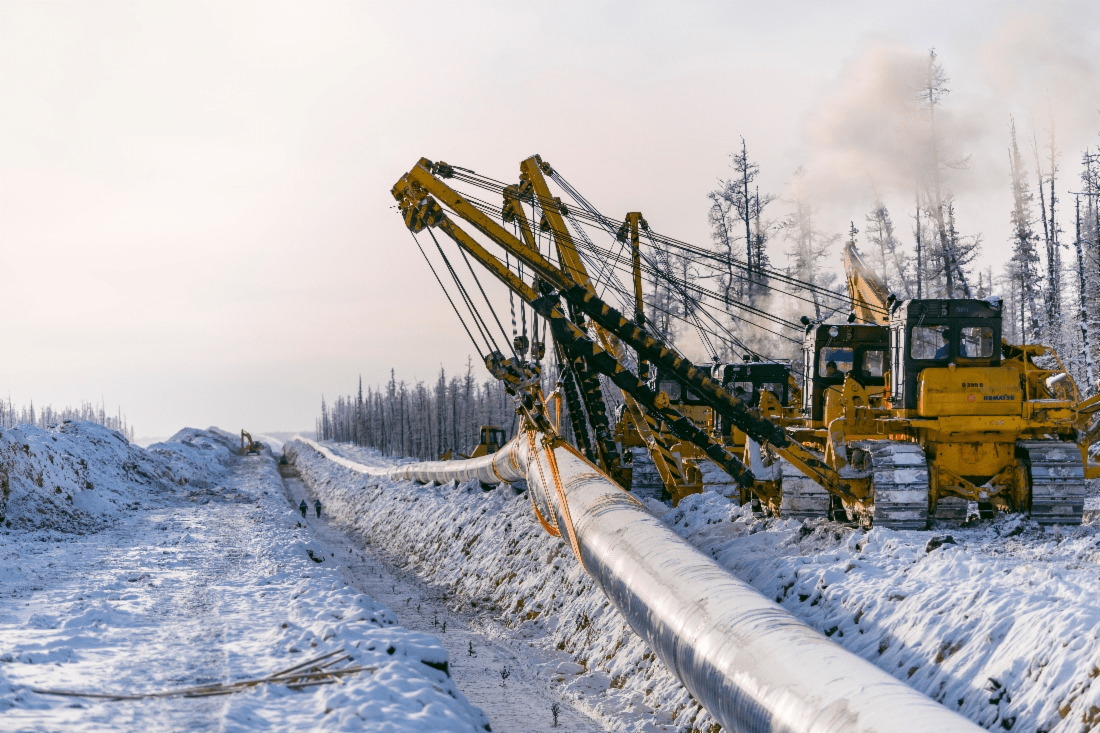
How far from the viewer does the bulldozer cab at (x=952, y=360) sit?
481 inches

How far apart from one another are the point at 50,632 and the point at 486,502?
1074 cm

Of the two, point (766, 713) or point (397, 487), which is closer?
point (766, 713)

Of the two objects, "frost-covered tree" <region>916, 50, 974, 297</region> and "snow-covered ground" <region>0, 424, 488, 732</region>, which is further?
"frost-covered tree" <region>916, 50, 974, 297</region>

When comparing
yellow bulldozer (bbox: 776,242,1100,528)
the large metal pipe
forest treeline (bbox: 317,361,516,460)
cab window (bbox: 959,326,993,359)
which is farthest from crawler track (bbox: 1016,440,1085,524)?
forest treeline (bbox: 317,361,516,460)

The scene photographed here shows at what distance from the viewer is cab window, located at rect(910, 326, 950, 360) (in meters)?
12.7

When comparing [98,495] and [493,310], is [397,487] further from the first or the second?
[493,310]

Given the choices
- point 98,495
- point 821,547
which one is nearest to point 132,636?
point 821,547

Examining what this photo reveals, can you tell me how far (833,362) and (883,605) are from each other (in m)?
9.97

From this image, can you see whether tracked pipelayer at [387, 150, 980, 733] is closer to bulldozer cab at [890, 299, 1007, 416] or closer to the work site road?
the work site road

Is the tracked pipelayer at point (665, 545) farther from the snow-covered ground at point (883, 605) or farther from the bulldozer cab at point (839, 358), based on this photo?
the bulldozer cab at point (839, 358)

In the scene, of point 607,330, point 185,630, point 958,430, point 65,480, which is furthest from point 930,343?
point 65,480

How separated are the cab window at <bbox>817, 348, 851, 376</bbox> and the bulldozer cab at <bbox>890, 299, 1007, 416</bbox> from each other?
3220 millimetres

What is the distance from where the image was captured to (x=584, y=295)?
13.4 m

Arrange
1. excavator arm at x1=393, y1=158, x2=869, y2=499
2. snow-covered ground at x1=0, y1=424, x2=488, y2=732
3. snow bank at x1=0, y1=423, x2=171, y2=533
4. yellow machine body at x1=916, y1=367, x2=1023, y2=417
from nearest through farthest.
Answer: snow-covered ground at x1=0, y1=424, x2=488, y2=732 → yellow machine body at x1=916, y1=367, x2=1023, y2=417 → excavator arm at x1=393, y1=158, x2=869, y2=499 → snow bank at x1=0, y1=423, x2=171, y2=533
